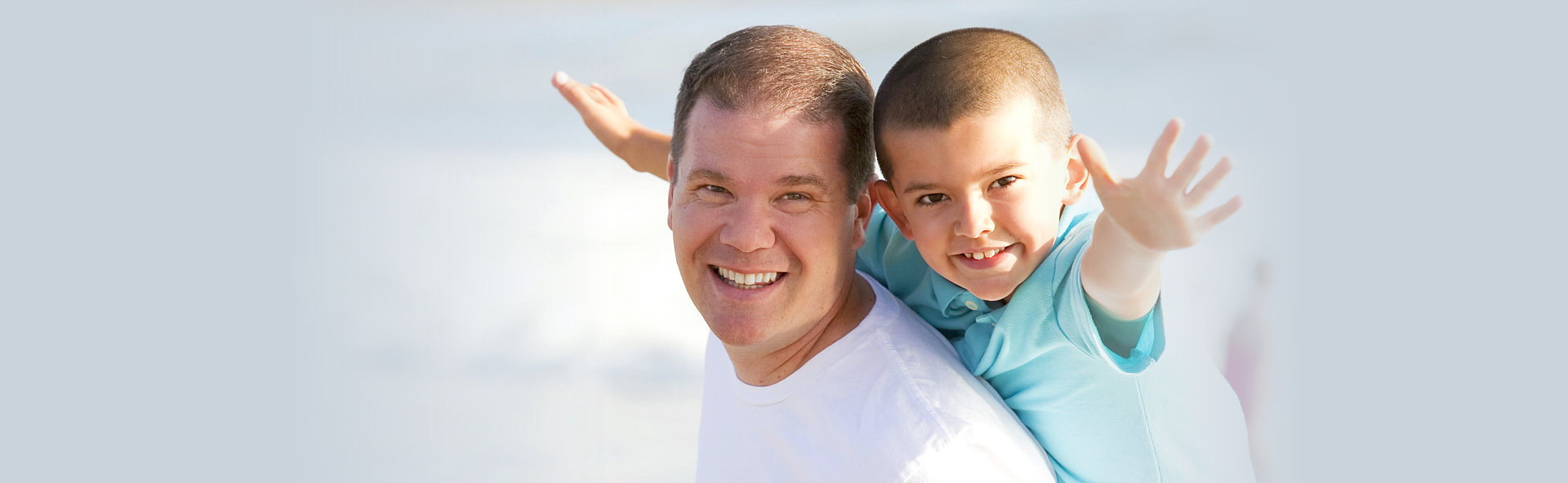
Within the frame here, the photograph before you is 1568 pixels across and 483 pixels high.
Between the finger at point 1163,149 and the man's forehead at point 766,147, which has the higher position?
the finger at point 1163,149

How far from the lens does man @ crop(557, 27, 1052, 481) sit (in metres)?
1.79

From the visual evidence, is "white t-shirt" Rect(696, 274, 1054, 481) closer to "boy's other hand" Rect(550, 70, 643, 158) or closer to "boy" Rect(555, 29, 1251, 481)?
"boy" Rect(555, 29, 1251, 481)

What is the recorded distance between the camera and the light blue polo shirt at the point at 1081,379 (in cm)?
175

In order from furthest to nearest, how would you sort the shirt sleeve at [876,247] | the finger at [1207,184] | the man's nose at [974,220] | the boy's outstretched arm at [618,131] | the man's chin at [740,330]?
the boy's outstretched arm at [618,131]
the shirt sleeve at [876,247]
the man's chin at [740,330]
the man's nose at [974,220]
the finger at [1207,184]

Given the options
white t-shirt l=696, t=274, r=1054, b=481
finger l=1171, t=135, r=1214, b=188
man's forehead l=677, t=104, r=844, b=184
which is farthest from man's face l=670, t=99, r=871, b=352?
finger l=1171, t=135, r=1214, b=188

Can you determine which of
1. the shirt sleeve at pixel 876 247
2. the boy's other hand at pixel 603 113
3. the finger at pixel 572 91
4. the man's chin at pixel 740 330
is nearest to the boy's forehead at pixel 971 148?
the man's chin at pixel 740 330

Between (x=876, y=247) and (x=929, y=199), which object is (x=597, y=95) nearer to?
(x=876, y=247)

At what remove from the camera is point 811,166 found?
1.85 meters

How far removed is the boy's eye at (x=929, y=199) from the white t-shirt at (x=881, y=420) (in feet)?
0.81

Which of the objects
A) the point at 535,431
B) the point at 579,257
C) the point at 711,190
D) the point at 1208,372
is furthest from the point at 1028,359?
the point at 579,257

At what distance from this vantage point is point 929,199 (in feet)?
6.00

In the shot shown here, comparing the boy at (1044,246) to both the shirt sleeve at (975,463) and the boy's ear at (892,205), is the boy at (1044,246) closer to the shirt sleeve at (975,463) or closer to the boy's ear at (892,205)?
the boy's ear at (892,205)

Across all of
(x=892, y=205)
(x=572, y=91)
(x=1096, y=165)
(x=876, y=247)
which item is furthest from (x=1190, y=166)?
(x=572, y=91)

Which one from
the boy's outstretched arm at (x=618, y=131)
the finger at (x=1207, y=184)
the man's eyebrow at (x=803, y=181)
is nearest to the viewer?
the finger at (x=1207, y=184)
